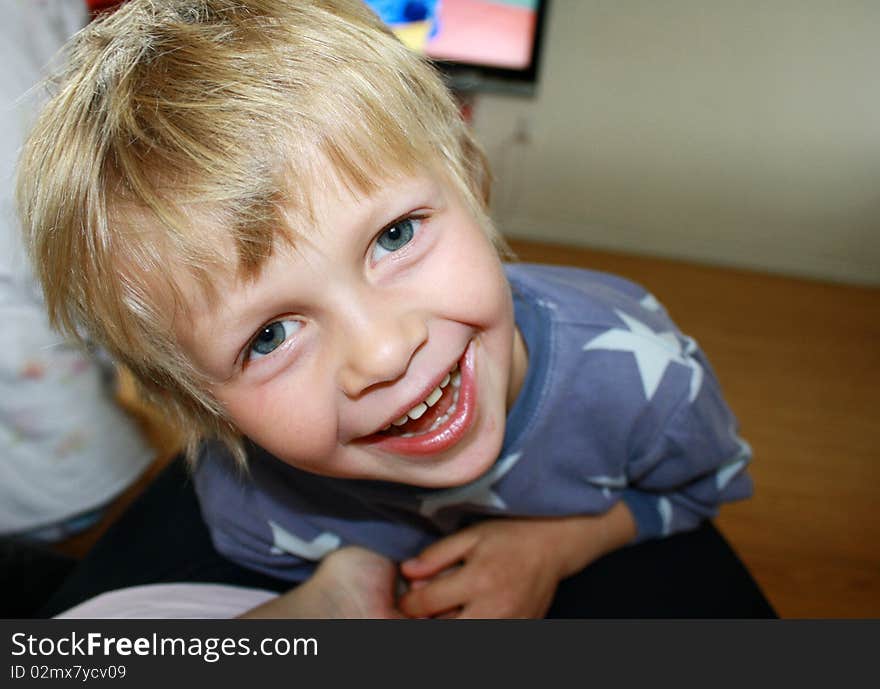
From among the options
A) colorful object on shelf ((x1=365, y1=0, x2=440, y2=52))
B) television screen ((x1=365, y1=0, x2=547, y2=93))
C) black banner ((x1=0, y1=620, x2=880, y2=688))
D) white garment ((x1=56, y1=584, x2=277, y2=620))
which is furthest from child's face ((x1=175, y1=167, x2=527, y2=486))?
television screen ((x1=365, y1=0, x2=547, y2=93))

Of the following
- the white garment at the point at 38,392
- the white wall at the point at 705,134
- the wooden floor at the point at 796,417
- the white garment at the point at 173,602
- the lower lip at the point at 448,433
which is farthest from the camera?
the white wall at the point at 705,134

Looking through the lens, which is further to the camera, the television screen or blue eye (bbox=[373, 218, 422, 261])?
the television screen

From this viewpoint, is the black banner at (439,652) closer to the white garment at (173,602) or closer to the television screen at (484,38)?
the white garment at (173,602)

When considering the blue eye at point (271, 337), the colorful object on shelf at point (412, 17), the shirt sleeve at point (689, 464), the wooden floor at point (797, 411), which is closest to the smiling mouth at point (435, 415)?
the blue eye at point (271, 337)

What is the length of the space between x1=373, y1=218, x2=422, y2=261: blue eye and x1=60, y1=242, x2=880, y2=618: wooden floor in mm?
844

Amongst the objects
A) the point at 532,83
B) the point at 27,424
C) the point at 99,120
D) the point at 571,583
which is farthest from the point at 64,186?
the point at 532,83

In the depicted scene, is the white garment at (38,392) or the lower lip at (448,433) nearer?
the lower lip at (448,433)

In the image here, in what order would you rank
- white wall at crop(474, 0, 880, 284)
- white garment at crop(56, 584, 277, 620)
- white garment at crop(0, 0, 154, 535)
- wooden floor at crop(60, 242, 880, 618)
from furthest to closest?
1. white wall at crop(474, 0, 880, 284)
2. wooden floor at crop(60, 242, 880, 618)
3. white garment at crop(0, 0, 154, 535)
4. white garment at crop(56, 584, 277, 620)

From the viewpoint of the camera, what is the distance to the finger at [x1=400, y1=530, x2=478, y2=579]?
71 centimetres

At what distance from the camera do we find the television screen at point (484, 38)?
2.23m

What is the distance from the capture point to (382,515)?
0.74m

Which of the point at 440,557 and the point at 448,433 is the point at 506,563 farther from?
the point at 448,433

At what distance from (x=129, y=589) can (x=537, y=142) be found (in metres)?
2.00

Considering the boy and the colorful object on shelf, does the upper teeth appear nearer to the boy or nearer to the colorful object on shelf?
the boy
